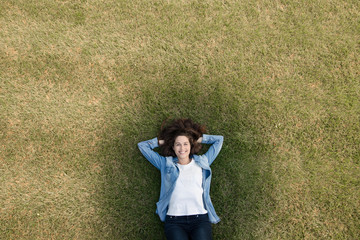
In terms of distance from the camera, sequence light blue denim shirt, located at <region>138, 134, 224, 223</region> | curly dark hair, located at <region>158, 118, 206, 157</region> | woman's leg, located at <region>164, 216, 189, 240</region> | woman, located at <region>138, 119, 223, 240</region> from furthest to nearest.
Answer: curly dark hair, located at <region>158, 118, 206, 157</region> → light blue denim shirt, located at <region>138, 134, 224, 223</region> → woman, located at <region>138, 119, 223, 240</region> → woman's leg, located at <region>164, 216, 189, 240</region>

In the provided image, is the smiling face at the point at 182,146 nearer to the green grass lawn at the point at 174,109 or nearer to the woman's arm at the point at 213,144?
the woman's arm at the point at 213,144

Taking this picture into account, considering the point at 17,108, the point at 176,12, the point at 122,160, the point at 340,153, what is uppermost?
the point at 176,12

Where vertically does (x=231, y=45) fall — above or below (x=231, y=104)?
above

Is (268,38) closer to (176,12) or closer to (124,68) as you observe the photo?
(176,12)

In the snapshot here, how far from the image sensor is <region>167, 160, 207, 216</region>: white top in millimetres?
3393

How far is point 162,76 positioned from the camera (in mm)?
4191

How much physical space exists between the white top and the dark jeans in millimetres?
80

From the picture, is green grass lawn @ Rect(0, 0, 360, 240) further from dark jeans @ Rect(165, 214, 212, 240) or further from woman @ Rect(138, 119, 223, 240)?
dark jeans @ Rect(165, 214, 212, 240)

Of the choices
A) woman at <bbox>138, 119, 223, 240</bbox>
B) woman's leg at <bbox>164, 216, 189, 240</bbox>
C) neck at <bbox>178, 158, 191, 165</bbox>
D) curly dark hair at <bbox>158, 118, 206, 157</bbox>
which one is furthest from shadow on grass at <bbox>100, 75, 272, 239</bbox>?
neck at <bbox>178, 158, 191, 165</bbox>

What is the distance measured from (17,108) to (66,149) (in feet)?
3.86

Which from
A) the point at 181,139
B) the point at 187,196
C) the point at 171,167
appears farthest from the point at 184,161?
the point at 187,196

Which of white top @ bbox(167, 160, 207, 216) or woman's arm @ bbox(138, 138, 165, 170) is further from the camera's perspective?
woman's arm @ bbox(138, 138, 165, 170)

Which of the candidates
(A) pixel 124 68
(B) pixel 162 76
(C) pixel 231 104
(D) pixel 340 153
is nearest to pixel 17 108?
(A) pixel 124 68

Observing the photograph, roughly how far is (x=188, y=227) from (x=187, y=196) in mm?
449
